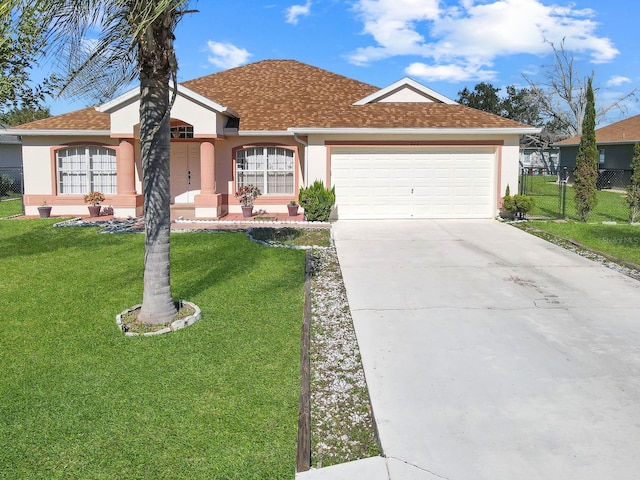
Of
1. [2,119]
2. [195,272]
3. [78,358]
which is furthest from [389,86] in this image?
[78,358]

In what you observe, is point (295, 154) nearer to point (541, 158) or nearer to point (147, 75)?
point (147, 75)

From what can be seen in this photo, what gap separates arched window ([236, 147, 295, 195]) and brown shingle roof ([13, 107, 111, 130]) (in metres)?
4.77

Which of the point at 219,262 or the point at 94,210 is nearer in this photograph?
the point at 219,262

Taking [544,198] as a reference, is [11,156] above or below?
above

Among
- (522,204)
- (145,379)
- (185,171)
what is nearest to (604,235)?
(522,204)

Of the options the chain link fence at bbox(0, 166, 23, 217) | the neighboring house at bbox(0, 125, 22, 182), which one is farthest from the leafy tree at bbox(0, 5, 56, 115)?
the neighboring house at bbox(0, 125, 22, 182)

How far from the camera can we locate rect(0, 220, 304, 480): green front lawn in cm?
393

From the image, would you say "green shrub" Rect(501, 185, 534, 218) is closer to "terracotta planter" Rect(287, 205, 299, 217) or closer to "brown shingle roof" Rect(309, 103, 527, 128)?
"brown shingle roof" Rect(309, 103, 527, 128)

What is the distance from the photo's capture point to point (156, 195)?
6.75 m

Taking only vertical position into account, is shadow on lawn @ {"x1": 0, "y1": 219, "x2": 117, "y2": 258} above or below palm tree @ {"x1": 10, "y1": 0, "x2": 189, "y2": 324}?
below

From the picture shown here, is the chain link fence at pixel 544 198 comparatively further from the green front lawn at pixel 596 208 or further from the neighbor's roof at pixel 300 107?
the neighbor's roof at pixel 300 107

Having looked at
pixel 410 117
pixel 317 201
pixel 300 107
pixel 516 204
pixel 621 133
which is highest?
pixel 621 133

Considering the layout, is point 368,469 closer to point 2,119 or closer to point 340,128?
point 2,119

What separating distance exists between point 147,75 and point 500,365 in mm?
5322
